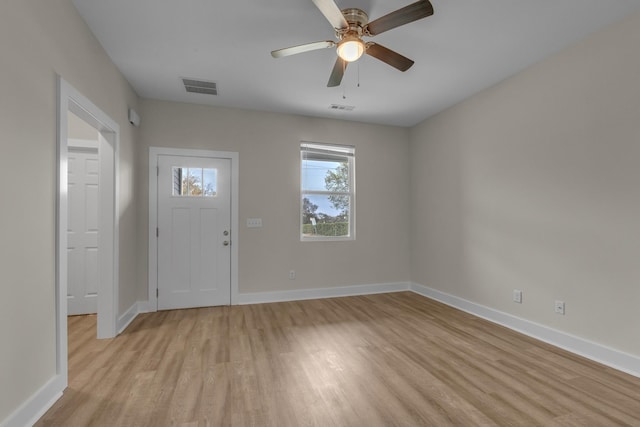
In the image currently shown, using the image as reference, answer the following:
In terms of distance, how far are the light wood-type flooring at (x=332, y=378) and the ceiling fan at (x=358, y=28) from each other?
2386mm

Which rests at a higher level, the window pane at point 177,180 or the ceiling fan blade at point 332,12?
the ceiling fan blade at point 332,12

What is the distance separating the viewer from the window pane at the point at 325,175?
453 cm

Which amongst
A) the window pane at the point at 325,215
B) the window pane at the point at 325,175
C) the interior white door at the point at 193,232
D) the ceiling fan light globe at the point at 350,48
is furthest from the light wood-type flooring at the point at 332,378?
the ceiling fan light globe at the point at 350,48

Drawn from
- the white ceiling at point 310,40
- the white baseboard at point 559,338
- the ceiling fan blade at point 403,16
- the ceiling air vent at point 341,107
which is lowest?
the white baseboard at point 559,338

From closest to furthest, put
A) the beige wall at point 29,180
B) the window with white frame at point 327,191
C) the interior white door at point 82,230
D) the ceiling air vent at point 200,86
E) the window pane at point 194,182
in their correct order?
the beige wall at point 29,180 → the ceiling air vent at point 200,86 → the interior white door at point 82,230 → the window pane at point 194,182 → the window with white frame at point 327,191

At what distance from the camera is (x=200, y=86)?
346 cm

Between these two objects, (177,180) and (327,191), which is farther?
(327,191)

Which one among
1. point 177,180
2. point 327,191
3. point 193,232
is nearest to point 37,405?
point 193,232

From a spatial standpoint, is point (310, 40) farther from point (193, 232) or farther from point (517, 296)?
point (517, 296)

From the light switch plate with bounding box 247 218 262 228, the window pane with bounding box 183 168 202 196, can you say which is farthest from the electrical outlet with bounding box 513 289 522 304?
the window pane with bounding box 183 168 202 196

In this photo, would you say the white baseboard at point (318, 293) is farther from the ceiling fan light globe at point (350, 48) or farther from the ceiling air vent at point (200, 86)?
the ceiling fan light globe at point (350, 48)

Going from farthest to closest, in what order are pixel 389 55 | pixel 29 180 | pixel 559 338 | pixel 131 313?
pixel 131 313 < pixel 559 338 < pixel 389 55 < pixel 29 180

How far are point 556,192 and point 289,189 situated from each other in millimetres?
3091

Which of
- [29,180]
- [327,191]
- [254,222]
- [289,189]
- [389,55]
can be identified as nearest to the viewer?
[29,180]
